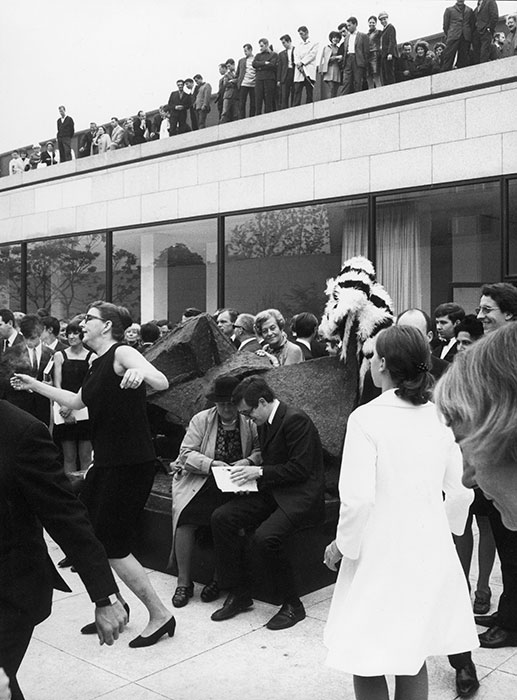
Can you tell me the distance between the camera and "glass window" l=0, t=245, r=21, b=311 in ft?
73.6

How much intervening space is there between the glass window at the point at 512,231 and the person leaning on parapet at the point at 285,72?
5.59 meters

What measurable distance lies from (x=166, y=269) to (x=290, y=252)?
151 inches

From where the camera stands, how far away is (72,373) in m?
8.24

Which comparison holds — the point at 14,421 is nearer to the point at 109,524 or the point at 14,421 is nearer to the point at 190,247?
the point at 109,524

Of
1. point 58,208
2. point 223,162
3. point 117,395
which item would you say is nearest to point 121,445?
point 117,395

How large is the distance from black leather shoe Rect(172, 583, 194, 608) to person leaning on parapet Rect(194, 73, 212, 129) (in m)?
14.3

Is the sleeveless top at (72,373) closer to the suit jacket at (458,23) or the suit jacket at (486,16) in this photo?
the suit jacket at (458,23)

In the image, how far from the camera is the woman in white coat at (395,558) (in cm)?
299

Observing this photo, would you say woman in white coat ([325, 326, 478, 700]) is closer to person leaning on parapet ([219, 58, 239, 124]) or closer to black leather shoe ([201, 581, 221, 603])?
black leather shoe ([201, 581, 221, 603])

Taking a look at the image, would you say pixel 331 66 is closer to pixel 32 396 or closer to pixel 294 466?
pixel 32 396

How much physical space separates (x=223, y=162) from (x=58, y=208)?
6.15 meters

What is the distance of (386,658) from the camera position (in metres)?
2.95

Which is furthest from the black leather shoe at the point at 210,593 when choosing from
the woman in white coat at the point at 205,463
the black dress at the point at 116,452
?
the black dress at the point at 116,452

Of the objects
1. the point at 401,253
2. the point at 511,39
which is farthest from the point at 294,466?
→ the point at 511,39
